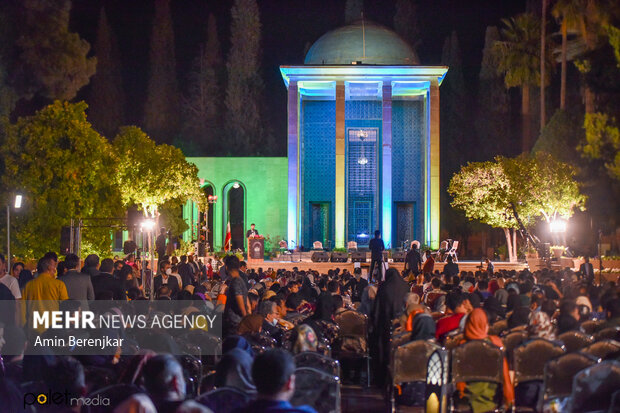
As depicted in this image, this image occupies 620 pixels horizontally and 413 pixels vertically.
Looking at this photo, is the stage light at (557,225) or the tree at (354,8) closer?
the stage light at (557,225)

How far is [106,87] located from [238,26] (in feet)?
34.6

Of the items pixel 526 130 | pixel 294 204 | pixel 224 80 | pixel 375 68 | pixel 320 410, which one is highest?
pixel 224 80

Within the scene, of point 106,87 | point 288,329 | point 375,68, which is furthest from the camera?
point 106,87

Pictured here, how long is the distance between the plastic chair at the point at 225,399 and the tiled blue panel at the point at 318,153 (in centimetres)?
3896

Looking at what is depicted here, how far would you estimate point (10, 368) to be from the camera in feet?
20.1

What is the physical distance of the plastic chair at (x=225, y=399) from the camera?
16.6 feet

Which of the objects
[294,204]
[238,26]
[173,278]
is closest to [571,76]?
[294,204]

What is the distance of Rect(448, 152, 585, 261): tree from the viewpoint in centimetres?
3106

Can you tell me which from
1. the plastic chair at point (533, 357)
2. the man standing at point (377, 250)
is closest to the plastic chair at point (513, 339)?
the plastic chair at point (533, 357)

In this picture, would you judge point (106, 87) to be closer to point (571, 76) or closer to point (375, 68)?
point (375, 68)

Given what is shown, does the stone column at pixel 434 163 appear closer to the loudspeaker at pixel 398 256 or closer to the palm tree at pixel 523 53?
the palm tree at pixel 523 53

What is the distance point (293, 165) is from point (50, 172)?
1496 centimetres

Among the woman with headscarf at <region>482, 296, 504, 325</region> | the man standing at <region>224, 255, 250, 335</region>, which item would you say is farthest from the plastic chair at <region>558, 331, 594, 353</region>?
the man standing at <region>224, 255, 250, 335</region>

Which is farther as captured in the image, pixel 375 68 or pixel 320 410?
pixel 375 68
